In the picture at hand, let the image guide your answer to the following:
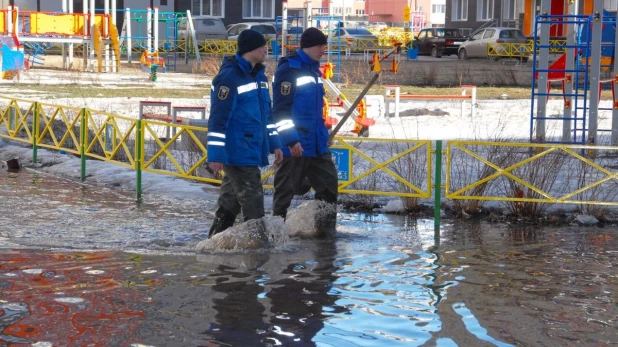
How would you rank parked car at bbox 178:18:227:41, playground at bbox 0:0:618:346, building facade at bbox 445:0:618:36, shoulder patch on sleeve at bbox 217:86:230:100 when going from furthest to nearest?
1. building facade at bbox 445:0:618:36
2. parked car at bbox 178:18:227:41
3. shoulder patch on sleeve at bbox 217:86:230:100
4. playground at bbox 0:0:618:346

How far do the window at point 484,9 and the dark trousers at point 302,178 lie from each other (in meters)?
50.5

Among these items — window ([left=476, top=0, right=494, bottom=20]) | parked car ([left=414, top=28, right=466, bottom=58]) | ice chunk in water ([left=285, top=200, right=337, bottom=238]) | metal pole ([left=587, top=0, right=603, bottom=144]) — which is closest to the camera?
ice chunk in water ([left=285, top=200, right=337, bottom=238])

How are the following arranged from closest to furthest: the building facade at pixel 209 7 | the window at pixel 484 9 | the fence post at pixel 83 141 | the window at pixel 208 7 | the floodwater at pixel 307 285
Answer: the floodwater at pixel 307 285 < the fence post at pixel 83 141 < the window at pixel 484 9 < the building facade at pixel 209 7 < the window at pixel 208 7

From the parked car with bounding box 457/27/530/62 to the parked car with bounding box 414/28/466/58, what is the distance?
3.16 metres

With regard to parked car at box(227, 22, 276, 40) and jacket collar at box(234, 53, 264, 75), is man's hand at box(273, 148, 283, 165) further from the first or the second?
parked car at box(227, 22, 276, 40)

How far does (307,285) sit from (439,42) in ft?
142

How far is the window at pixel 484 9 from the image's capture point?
57.8 meters

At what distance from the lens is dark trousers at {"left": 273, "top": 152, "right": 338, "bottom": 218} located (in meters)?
8.71

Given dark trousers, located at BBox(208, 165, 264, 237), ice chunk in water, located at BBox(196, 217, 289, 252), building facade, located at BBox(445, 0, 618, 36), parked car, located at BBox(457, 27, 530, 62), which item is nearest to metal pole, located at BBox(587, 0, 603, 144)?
ice chunk in water, located at BBox(196, 217, 289, 252)

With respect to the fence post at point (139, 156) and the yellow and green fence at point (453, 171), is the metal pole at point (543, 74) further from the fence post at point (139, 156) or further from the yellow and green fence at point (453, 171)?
the fence post at point (139, 156)

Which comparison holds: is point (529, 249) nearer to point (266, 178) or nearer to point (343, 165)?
point (343, 165)

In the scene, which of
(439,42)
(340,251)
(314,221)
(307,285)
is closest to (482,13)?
(439,42)

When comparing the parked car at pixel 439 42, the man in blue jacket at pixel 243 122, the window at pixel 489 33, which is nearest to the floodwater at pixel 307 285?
the man in blue jacket at pixel 243 122

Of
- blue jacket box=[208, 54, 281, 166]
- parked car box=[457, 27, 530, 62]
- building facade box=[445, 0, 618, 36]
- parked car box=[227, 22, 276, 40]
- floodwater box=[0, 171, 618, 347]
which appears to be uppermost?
building facade box=[445, 0, 618, 36]
